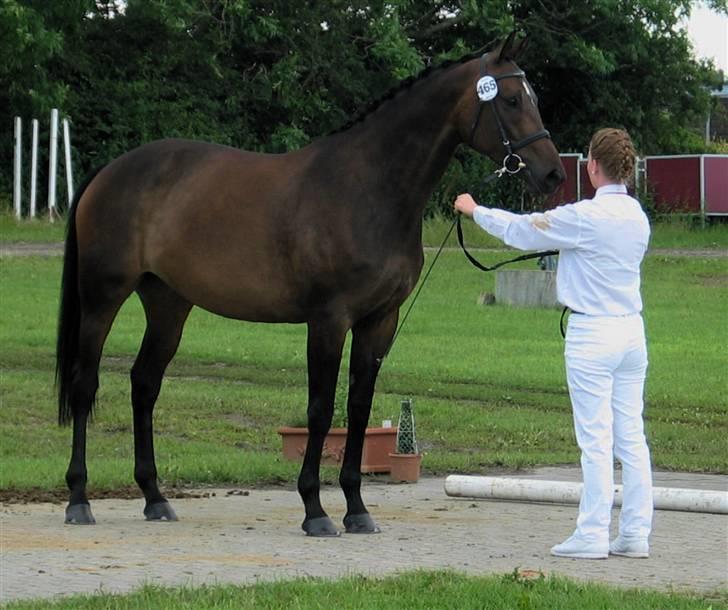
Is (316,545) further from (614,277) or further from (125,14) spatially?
(125,14)

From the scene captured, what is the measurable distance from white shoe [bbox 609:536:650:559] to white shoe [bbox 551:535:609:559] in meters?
0.11

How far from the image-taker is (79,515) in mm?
9320

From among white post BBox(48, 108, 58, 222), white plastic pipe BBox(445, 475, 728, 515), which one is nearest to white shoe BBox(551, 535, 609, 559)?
white plastic pipe BBox(445, 475, 728, 515)

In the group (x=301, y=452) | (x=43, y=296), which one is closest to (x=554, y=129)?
(x=43, y=296)

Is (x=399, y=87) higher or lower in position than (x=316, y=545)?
higher

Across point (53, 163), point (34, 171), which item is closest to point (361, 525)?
point (53, 163)

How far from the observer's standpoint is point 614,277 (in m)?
8.02

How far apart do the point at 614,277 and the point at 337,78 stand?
106ft

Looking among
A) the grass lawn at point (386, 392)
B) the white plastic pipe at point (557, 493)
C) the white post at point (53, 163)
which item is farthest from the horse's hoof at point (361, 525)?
the white post at point (53, 163)

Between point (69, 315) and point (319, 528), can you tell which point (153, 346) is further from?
point (319, 528)

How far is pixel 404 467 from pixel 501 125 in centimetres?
309

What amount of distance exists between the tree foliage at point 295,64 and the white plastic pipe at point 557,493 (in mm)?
24700

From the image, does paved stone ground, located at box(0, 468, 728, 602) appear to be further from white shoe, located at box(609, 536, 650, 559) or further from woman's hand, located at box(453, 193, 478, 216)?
woman's hand, located at box(453, 193, 478, 216)

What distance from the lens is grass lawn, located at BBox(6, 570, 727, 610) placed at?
6.58 m
